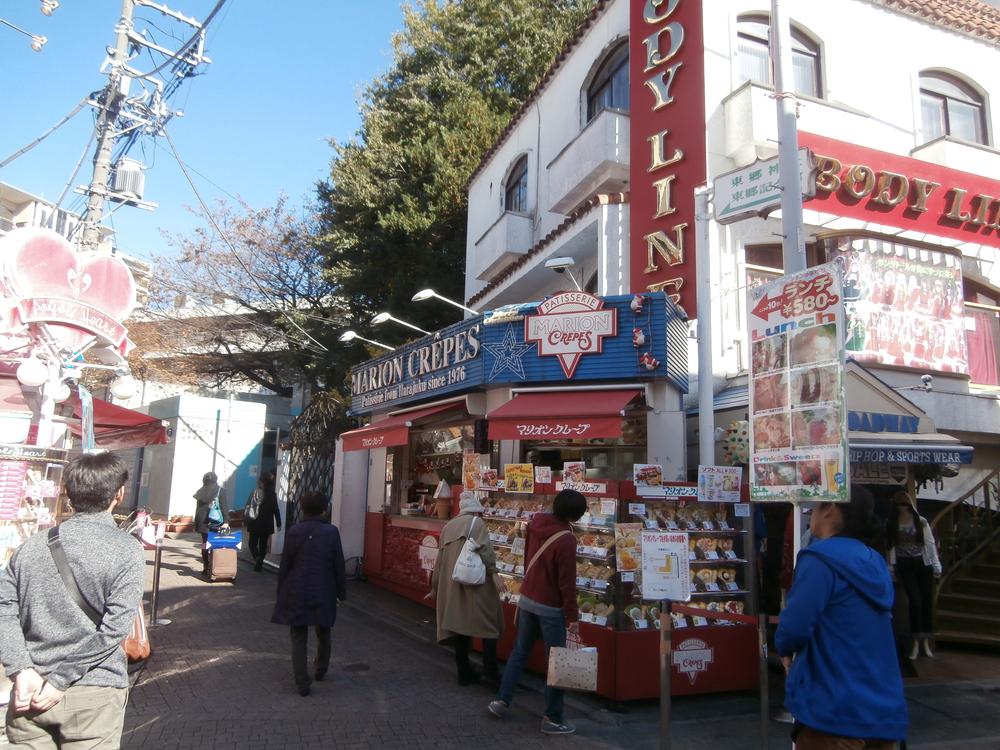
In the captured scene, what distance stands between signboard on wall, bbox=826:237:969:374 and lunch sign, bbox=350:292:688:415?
281cm

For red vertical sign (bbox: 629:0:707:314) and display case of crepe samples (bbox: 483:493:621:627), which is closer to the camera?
display case of crepe samples (bbox: 483:493:621:627)

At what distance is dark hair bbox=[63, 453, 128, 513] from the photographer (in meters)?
3.06

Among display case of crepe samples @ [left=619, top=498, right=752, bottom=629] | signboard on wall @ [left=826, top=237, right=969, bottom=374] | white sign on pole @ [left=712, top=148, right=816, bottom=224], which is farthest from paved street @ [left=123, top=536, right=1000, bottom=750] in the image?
white sign on pole @ [left=712, top=148, right=816, bottom=224]

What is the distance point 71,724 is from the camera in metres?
2.84

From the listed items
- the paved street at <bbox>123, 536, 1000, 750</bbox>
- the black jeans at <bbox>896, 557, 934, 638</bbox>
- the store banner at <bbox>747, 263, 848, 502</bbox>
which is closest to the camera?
the store banner at <bbox>747, 263, 848, 502</bbox>

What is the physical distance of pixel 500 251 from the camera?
14789 mm

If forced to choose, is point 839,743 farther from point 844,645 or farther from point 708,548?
point 708,548

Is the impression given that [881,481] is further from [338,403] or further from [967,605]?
[338,403]

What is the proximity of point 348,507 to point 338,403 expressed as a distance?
3.14m

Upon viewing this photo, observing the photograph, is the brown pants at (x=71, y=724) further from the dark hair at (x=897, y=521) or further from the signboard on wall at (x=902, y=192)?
Answer: the signboard on wall at (x=902, y=192)

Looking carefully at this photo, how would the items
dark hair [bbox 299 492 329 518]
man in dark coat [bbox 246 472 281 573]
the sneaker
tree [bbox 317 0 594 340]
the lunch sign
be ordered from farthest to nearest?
tree [bbox 317 0 594 340]
man in dark coat [bbox 246 472 281 573]
the lunch sign
dark hair [bbox 299 492 329 518]
the sneaker

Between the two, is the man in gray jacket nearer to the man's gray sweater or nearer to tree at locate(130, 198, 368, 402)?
the man's gray sweater

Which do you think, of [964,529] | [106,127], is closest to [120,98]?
[106,127]

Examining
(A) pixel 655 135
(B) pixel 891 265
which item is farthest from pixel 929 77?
(A) pixel 655 135
